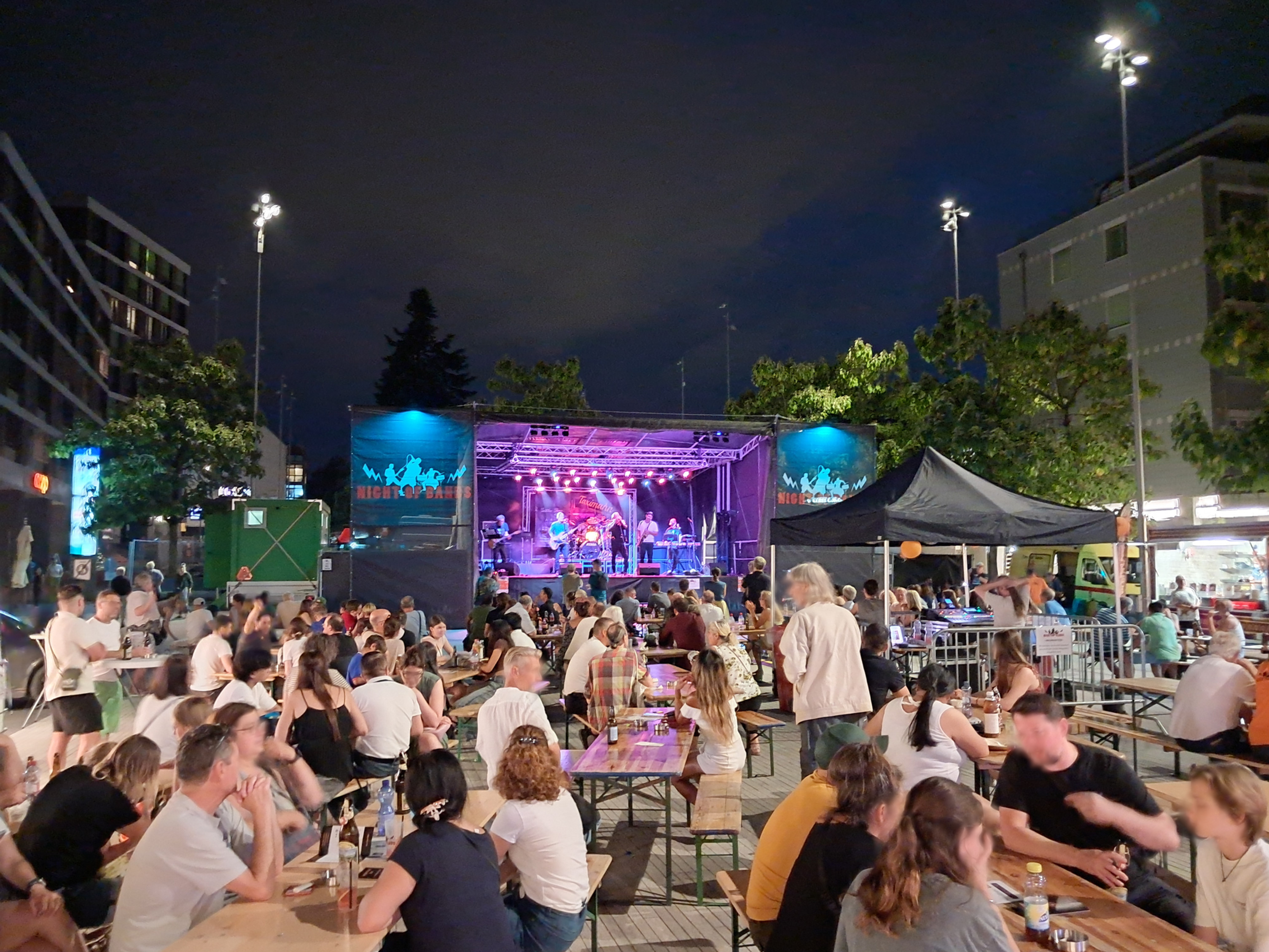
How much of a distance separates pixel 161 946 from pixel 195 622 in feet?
28.0

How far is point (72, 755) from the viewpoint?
271 inches

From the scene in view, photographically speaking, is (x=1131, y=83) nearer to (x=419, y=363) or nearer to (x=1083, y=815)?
(x=1083, y=815)

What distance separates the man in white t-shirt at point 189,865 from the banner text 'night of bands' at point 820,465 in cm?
1607

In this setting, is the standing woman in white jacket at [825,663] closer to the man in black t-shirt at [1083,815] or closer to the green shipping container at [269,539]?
the man in black t-shirt at [1083,815]

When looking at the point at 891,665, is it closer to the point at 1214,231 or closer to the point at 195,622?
the point at 195,622

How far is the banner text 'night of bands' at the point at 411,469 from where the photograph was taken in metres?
16.8

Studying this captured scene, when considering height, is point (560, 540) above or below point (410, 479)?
below

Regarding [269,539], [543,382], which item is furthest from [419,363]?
[269,539]

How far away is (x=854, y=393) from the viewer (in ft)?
91.7

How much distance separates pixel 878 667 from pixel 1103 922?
429 centimetres

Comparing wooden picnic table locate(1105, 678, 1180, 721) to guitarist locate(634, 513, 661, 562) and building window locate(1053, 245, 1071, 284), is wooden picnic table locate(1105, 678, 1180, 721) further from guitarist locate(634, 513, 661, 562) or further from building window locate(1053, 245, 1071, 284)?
building window locate(1053, 245, 1071, 284)

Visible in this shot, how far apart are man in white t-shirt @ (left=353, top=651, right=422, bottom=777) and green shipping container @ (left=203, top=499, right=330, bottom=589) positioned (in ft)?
43.3

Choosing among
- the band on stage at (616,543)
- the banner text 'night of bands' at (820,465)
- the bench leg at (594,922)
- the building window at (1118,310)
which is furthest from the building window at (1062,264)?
the bench leg at (594,922)

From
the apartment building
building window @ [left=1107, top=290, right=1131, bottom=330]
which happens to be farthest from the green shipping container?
building window @ [left=1107, top=290, right=1131, bottom=330]
